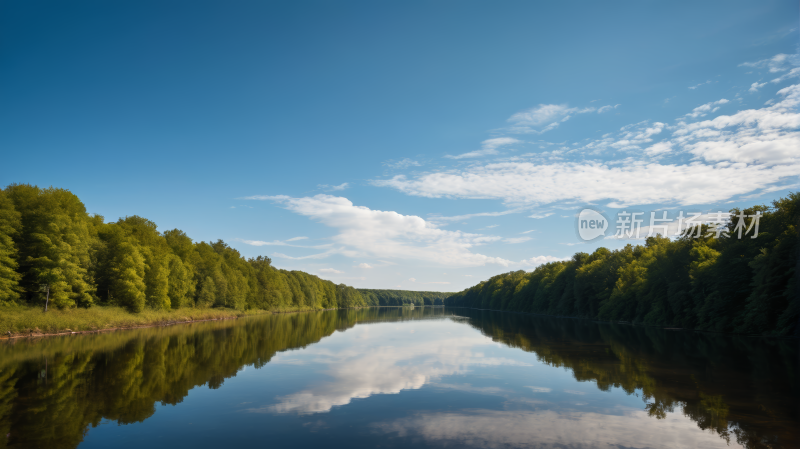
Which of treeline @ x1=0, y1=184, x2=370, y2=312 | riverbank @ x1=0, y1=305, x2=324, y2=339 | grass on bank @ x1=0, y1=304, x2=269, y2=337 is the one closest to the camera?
riverbank @ x1=0, y1=305, x2=324, y2=339

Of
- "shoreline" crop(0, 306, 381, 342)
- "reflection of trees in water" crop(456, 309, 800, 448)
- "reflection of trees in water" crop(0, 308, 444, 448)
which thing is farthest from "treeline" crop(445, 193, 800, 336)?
"shoreline" crop(0, 306, 381, 342)

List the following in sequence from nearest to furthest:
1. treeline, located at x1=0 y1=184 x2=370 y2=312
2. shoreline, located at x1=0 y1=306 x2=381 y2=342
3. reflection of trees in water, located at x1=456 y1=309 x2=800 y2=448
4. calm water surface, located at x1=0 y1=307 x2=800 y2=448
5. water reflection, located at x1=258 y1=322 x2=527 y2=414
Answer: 1. calm water surface, located at x1=0 y1=307 x2=800 y2=448
2. reflection of trees in water, located at x1=456 y1=309 x2=800 y2=448
3. water reflection, located at x1=258 y1=322 x2=527 y2=414
4. shoreline, located at x1=0 y1=306 x2=381 y2=342
5. treeline, located at x1=0 y1=184 x2=370 y2=312

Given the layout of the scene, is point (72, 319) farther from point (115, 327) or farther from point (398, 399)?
point (398, 399)

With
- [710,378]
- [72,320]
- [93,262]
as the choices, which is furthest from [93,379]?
[93,262]

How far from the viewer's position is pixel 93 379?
17.7m

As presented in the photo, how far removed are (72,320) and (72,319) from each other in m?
0.14

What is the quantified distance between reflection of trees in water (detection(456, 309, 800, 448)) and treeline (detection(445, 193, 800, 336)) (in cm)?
575

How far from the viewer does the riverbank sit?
34469mm

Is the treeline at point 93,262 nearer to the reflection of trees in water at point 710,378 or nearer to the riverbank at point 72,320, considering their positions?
the riverbank at point 72,320

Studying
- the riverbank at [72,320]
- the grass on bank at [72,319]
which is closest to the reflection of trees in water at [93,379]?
the riverbank at [72,320]

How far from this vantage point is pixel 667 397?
49.1 ft

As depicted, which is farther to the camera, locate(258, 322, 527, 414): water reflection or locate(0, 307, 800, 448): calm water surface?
locate(258, 322, 527, 414): water reflection

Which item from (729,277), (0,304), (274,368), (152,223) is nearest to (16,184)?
(0,304)

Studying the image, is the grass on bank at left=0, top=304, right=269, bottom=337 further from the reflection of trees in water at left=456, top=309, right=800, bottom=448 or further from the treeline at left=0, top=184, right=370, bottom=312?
the reflection of trees in water at left=456, top=309, right=800, bottom=448
